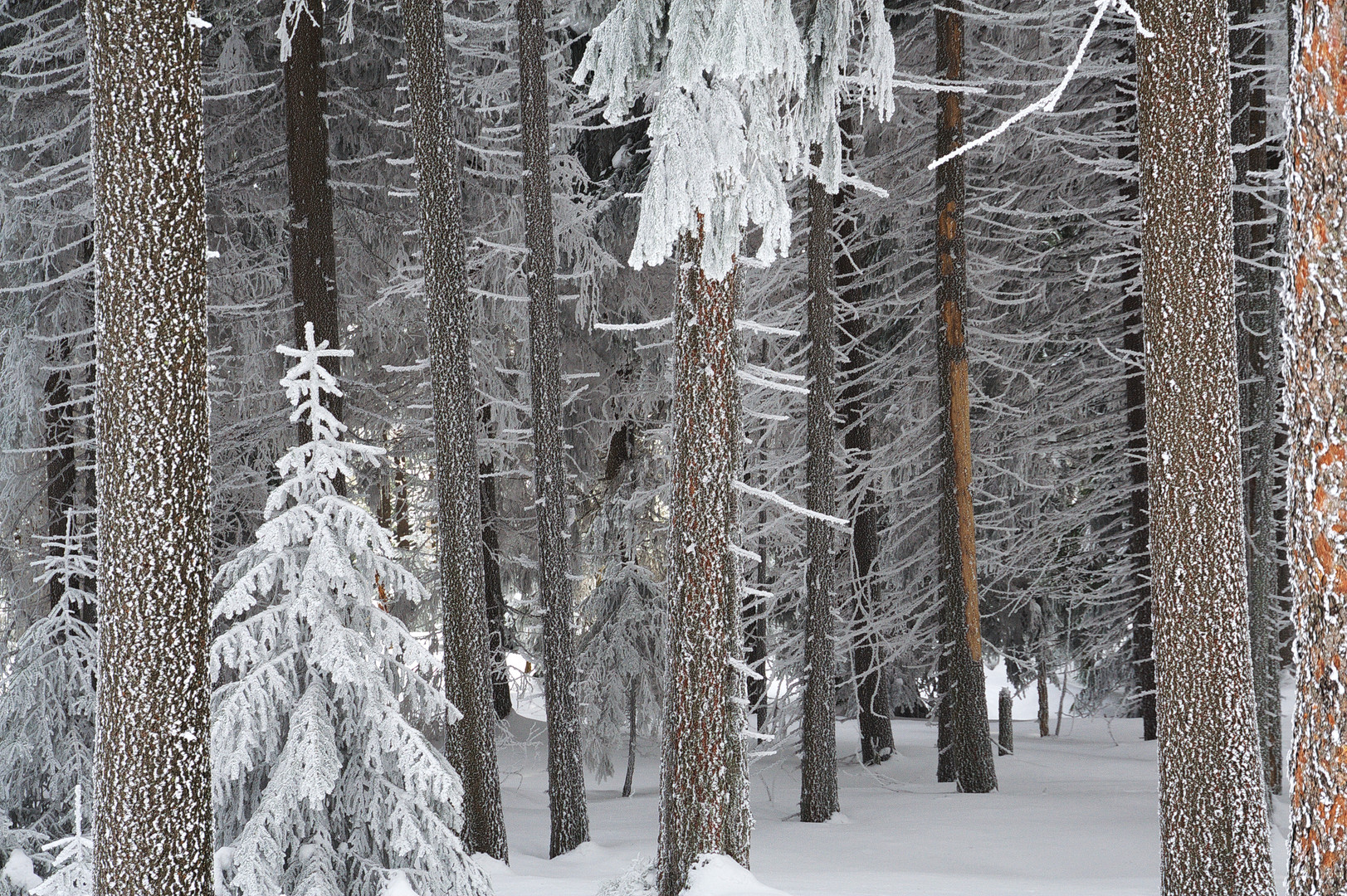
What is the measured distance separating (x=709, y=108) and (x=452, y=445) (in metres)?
4.30

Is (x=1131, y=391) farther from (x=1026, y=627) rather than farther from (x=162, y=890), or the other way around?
(x=162, y=890)

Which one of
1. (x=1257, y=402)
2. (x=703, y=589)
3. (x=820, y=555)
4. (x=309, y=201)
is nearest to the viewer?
(x=703, y=589)

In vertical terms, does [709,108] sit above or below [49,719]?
above

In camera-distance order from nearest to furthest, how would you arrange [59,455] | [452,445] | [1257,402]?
1. [452,445]
2. [1257,402]
3. [59,455]

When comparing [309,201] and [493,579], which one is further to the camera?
[493,579]

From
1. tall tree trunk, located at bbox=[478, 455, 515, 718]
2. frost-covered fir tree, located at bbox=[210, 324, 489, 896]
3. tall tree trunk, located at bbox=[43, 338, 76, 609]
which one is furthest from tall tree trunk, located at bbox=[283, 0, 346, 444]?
tall tree trunk, located at bbox=[478, 455, 515, 718]

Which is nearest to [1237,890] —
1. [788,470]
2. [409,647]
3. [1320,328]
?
A: [1320,328]

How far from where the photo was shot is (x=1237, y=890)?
6250mm

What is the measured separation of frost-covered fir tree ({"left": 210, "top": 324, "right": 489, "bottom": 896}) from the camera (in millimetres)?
6801

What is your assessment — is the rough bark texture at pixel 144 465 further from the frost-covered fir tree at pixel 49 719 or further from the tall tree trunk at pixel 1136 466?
the tall tree trunk at pixel 1136 466

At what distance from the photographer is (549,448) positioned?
10.9m

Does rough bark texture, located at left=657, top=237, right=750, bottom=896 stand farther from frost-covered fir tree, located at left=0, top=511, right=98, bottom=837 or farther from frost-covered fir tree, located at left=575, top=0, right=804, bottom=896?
frost-covered fir tree, located at left=0, top=511, right=98, bottom=837

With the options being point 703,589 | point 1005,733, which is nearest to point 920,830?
point 1005,733

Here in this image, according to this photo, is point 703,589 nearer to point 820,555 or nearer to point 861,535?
point 820,555
